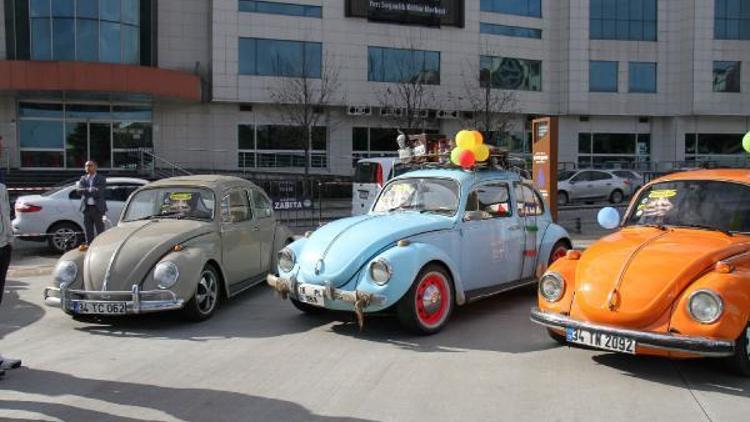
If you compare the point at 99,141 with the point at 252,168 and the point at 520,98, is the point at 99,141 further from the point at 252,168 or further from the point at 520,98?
the point at 520,98

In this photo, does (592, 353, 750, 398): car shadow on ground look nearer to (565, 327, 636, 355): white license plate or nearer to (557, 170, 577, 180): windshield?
(565, 327, 636, 355): white license plate

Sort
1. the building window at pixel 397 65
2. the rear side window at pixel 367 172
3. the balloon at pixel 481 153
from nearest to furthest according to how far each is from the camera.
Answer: the balloon at pixel 481 153 < the rear side window at pixel 367 172 < the building window at pixel 397 65

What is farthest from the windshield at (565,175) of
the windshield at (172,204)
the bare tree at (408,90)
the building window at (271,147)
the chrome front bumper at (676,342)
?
the chrome front bumper at (676,342)

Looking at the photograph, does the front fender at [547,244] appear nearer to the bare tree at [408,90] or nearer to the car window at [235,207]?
the car window at [235,207]

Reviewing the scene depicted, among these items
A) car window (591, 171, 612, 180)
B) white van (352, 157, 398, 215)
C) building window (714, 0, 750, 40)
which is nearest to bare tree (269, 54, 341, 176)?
car window (591, 171, 612, 180)

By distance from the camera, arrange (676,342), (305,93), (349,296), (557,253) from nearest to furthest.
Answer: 1. (676,342)
2. (349,296)
3. (557,253)
4. (305,93)

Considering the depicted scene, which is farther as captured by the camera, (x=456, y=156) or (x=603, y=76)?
(x=603, y=76)

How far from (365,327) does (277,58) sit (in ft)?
95.6

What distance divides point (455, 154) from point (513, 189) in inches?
37.8

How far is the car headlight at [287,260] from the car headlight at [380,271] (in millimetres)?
1201

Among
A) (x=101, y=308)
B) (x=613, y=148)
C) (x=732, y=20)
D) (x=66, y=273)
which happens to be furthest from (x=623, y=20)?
(x=101, y=308)

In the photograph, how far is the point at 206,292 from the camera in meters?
8.37

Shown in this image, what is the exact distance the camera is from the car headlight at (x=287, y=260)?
7.95 m

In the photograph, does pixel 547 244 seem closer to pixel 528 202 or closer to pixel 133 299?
pixel 528 202
